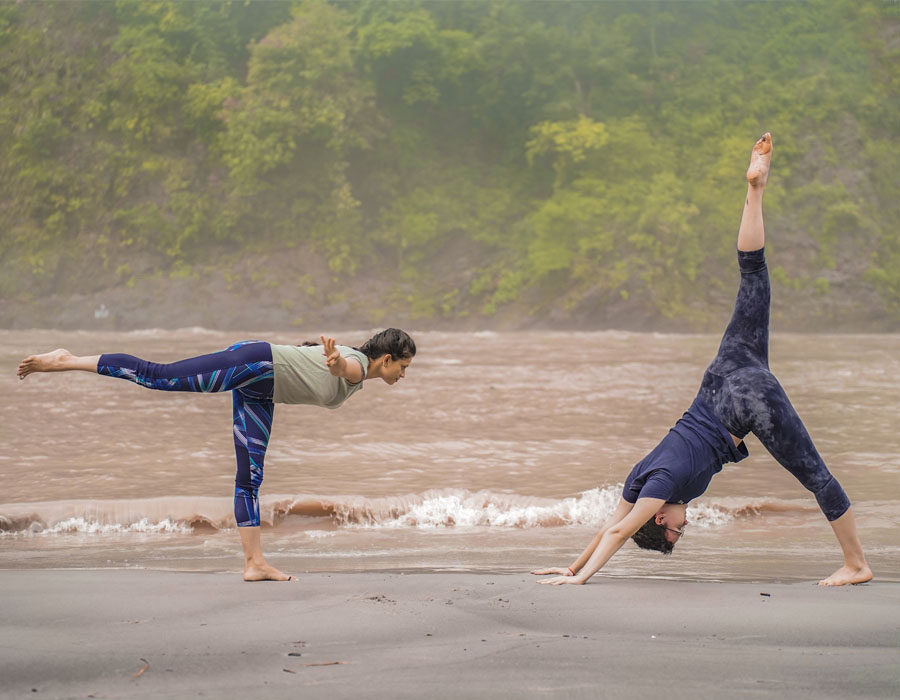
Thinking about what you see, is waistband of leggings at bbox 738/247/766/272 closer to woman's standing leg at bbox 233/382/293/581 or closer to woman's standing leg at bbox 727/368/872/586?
woman's standing leg at bbox 727/368/872/586

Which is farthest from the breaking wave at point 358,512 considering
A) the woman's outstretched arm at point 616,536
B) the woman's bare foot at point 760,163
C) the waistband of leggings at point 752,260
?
the woman's bare foot at point 760,163

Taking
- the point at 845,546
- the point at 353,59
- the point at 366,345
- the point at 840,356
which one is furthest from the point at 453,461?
the point at 353,59

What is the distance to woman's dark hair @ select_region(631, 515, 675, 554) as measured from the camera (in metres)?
3.75

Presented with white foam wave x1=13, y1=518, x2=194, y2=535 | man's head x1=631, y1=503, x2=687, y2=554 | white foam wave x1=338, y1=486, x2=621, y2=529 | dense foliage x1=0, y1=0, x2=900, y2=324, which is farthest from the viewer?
dense foliage x1=0, y1=0, x2=900, y2=324

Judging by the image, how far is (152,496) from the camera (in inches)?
231

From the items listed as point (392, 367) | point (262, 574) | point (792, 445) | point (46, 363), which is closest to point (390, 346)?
point (392, 367)

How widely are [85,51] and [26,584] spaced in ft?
125

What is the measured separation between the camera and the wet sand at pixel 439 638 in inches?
93.0

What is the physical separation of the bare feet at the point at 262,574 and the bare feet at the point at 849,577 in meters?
2.19

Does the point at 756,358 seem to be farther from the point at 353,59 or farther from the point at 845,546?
the point at 353,59

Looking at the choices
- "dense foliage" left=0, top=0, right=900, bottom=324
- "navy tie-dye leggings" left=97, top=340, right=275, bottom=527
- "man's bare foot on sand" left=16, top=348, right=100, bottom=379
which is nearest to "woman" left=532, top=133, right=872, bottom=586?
"navy tie-dye leggings" left=97, top=340, right=275, bottom=527

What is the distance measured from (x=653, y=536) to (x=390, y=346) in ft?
4.55

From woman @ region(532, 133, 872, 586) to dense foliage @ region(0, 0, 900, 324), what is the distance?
26586 millimetres

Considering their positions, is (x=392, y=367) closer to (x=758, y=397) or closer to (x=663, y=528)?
(x=663, y=528)
